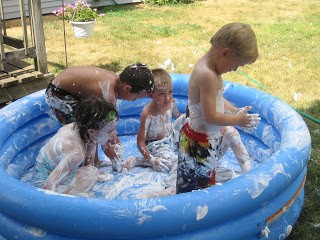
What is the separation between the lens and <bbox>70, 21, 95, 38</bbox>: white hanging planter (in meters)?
6.75

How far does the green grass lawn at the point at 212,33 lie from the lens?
475 cm

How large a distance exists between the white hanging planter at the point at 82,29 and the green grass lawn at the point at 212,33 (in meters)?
0.15

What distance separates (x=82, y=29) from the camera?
683 cm

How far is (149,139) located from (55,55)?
3.28 m

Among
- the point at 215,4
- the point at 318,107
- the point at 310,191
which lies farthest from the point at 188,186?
the point at 215,4

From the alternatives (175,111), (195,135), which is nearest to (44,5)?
(175,111)

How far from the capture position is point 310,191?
10.6ft

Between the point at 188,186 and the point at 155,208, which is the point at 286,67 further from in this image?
the point at 155,208

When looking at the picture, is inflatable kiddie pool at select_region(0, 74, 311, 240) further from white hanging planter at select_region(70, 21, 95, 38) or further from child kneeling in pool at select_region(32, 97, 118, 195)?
white hanging planter at select_region(70, 21, 95, 38)

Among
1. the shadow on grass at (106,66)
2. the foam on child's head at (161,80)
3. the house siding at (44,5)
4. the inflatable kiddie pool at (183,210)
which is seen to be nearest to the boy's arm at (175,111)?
the foam on child's head at (161,80)

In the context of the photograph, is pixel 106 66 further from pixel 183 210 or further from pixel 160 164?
pixel 183 210

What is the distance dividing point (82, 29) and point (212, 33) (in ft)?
7.28

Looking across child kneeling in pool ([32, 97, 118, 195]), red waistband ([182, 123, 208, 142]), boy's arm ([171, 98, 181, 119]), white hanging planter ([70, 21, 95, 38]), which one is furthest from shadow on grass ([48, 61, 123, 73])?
red waistband ([182, 123, 208, 142])

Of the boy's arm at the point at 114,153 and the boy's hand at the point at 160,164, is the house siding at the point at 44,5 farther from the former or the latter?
the boy's hand at the point at 160,164
